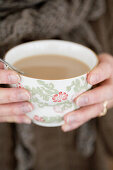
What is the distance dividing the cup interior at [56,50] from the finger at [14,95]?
11 centimetres

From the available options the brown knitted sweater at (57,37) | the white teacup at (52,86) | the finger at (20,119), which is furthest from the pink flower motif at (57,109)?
the brown knitted sweater at (57,37)

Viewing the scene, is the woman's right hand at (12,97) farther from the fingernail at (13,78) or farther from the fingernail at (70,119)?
the fingernail at (70,119)

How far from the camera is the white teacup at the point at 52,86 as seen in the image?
379 millimetres

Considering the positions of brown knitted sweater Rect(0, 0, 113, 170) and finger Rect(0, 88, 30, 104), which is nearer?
finger Rect(0, 88, 30, 104)

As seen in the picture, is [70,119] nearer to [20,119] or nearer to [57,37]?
[20,119]

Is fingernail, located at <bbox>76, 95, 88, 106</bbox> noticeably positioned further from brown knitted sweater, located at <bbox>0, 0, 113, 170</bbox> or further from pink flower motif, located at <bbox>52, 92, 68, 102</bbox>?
brown knitted sweater, located at <bbox>0, 0, 113, 170</bbox>

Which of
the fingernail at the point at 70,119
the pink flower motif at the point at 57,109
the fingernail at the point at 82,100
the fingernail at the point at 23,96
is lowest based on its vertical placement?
the fingernail at the point at 70,119

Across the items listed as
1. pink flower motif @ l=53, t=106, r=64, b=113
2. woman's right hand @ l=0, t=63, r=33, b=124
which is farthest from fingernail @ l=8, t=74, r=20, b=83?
Answer: pink flower motif @ l=53, t=106, r=64, b=113

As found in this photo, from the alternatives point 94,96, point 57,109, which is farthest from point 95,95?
point 57,109

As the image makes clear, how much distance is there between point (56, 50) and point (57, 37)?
174 millimetres

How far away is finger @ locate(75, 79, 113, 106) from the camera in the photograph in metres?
0.44

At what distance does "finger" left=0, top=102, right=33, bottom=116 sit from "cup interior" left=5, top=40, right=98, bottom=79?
0.12 m

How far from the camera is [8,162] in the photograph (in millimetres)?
799

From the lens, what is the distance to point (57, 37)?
0.71 meters
